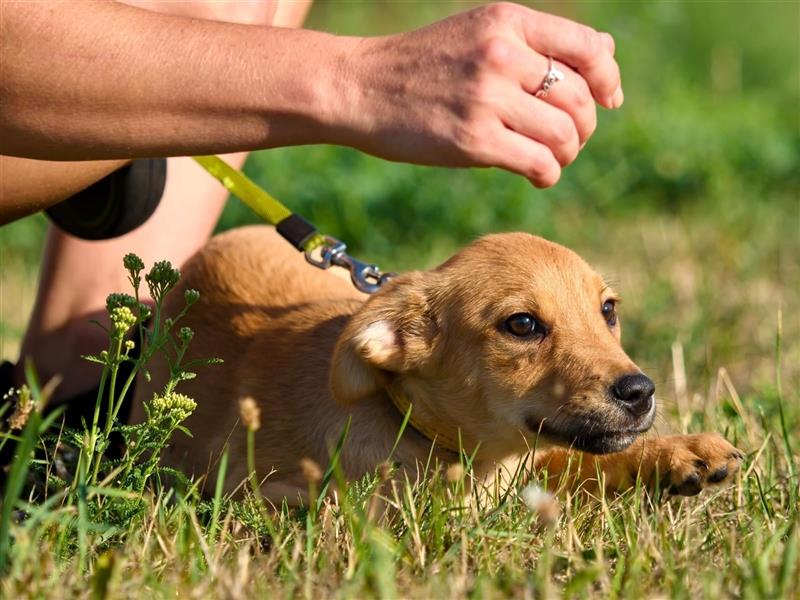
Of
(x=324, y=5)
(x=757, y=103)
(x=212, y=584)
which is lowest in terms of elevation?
(x=212, y=584)

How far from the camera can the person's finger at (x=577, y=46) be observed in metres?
2.27

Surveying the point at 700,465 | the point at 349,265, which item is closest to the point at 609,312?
the point at 700,465

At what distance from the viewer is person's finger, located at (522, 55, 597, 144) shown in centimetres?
227

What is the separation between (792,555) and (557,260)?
4.26 ft

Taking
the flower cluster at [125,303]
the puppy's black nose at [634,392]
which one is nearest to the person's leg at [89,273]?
the flower cluster at [125,303]

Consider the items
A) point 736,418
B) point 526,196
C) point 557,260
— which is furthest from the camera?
point 526,196

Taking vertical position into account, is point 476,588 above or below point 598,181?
below

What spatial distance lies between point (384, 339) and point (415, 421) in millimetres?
231

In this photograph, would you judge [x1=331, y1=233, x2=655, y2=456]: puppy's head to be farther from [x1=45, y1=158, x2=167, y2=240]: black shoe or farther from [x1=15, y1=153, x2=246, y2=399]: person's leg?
[x1=15, y1=153, x2=246, y2=399]: person's leg

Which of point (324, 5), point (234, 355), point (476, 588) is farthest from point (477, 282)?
point (324, 5)

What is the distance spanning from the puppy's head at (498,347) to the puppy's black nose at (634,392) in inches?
1.1

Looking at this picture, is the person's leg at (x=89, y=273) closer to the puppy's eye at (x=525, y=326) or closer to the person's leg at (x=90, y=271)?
the person's leg at (x=90, y=271)

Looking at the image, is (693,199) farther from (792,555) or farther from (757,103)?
(792,555)

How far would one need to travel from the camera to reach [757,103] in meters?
9.10
